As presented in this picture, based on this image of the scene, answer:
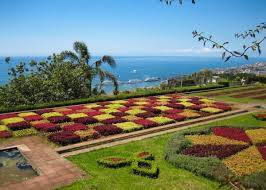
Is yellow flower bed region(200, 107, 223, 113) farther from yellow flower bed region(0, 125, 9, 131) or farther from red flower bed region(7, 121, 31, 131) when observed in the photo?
yellow flower bed region(0, 125, 9, 131)

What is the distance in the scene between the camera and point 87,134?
14289mm

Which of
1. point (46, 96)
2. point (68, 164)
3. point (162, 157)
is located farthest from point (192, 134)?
point (46, 96)

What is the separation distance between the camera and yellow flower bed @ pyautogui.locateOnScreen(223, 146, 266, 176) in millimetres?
10352

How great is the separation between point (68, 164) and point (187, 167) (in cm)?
396

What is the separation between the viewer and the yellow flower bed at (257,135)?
13740 millimetres

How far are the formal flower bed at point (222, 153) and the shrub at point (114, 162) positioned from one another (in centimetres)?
151

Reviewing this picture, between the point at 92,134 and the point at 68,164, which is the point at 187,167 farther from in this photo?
the point at 92,134

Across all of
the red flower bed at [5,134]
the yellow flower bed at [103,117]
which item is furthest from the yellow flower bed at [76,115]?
the red flower bed at [5,134]

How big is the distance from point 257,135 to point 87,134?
7589 mm

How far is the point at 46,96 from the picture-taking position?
2448 cm

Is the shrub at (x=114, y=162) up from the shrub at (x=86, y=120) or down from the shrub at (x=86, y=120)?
down

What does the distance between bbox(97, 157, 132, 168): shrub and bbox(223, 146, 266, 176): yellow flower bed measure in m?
3.35

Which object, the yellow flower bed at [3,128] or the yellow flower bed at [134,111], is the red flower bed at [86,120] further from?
the yellow flower bed at [3,128]

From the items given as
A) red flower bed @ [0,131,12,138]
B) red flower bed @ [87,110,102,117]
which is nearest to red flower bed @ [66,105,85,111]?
red flower bed @ [87,110,102,117]
